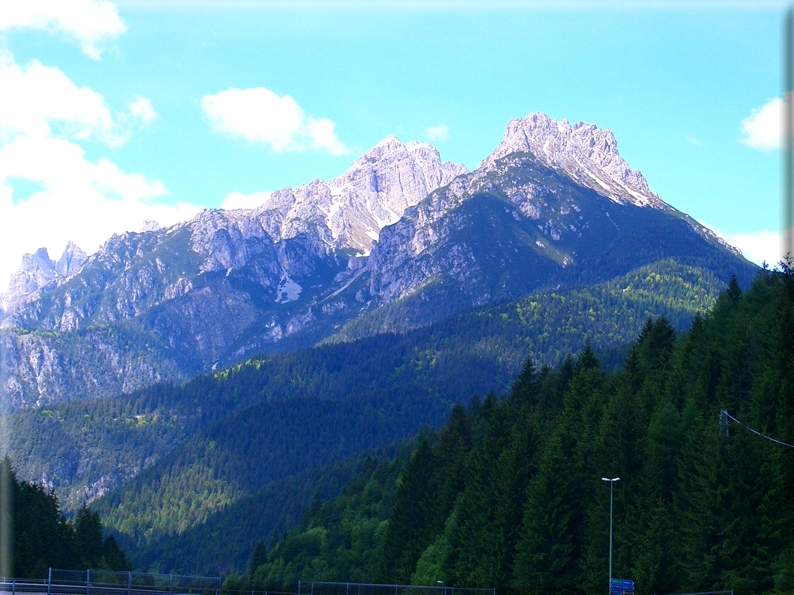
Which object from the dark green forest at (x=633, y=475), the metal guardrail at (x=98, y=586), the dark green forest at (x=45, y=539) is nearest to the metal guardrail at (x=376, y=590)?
the dark green forest at (x=633, y=475)

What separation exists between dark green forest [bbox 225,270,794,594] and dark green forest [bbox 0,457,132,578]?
35.9 metres

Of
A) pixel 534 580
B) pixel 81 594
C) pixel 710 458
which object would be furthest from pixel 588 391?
pixel 81 594

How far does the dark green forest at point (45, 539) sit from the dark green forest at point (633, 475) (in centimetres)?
3585

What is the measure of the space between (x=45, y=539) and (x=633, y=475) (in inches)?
2831

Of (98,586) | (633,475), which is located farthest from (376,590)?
(98,586)

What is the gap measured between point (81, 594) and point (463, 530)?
161ft

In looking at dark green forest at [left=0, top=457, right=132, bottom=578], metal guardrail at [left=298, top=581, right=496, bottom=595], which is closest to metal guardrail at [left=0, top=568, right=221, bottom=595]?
metal guardrail at [left=298, top=581, right=496, bottom=595]

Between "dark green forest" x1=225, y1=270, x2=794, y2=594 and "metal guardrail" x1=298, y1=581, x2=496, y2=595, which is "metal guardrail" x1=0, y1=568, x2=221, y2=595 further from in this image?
"dark green forest" x1=225, y1=270, x2=794, y2=594

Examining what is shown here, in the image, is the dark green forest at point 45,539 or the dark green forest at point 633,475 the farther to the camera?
the dark green forest at point 45,539

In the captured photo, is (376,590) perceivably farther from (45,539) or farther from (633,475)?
(45,539)

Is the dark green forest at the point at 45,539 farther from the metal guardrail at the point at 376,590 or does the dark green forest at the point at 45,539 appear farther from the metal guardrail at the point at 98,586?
the metal guardrail at the point at 376,590

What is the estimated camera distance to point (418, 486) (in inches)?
5271

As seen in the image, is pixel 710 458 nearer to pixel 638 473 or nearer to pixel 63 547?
pixel 638 473

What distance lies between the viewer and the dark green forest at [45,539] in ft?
408
